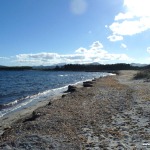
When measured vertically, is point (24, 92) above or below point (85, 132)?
below

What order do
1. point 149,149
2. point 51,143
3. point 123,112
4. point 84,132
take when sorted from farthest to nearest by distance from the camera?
1. point 123,112
2. point 84,132
3. point 51,143
4. point 149,149

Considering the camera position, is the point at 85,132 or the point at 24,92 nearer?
the point at 85,132

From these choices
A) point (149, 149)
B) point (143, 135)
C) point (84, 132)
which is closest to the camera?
point (149, 149)

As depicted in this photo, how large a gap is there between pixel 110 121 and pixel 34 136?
5.48m

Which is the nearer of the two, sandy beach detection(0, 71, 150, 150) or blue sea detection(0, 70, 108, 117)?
sandy beach detection(0, 71, 150, 150)

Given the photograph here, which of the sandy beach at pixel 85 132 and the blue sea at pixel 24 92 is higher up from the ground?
the sandy beach at pixel 85 132

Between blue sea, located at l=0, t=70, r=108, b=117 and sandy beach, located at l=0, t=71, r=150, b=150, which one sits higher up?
sandy beach, located at l=0, t=71, r=150, b=150

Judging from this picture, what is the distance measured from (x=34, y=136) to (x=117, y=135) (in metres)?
3.86

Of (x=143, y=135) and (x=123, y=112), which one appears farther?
(x=123, y=112)

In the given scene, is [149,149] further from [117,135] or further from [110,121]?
[110,121]

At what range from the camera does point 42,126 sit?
590 inches

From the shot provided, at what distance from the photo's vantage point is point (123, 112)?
19391 millimetres

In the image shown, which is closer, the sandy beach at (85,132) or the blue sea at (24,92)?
the sandy beach at (85,132)

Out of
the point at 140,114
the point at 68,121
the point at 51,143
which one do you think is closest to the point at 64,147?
the point at 51,143
